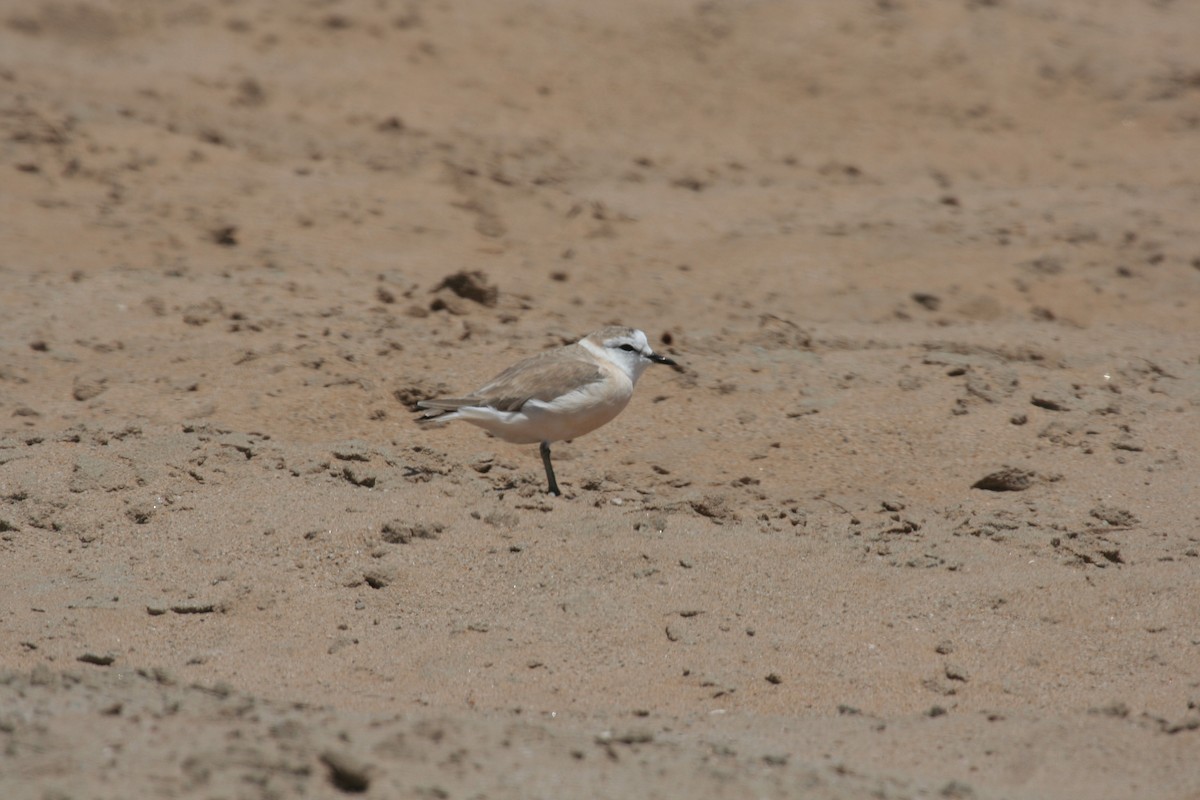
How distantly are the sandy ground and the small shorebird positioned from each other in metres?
0.29

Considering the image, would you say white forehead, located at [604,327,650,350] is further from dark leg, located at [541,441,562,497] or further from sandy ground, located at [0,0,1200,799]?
dark leg, located at [541,441,562,497]

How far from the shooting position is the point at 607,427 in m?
8.22

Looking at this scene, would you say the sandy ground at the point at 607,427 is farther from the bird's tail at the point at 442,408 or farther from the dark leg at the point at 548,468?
the bird's tail at the point at 442,408

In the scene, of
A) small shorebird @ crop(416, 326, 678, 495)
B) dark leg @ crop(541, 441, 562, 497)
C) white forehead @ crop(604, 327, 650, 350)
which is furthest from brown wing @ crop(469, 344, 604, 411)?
dark leg @ crop(541, 441, 562, 497)

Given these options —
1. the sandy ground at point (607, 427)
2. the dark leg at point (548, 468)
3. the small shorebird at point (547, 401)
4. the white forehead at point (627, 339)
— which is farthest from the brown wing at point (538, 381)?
the sandy ground at point (607, 427)

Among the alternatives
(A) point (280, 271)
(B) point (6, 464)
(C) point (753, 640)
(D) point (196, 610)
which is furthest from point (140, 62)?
(C) point (753, 640)

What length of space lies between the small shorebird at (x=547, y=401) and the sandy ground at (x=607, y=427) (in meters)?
0.29

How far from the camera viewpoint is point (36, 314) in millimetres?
9078

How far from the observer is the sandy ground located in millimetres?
4828

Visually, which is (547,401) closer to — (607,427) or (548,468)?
(548,468)

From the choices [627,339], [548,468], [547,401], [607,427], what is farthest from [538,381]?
[607,427]

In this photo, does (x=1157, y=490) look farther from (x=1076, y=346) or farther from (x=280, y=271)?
(x=280, y=271)

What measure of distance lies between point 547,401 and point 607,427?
1063mm

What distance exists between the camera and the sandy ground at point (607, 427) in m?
4.83
